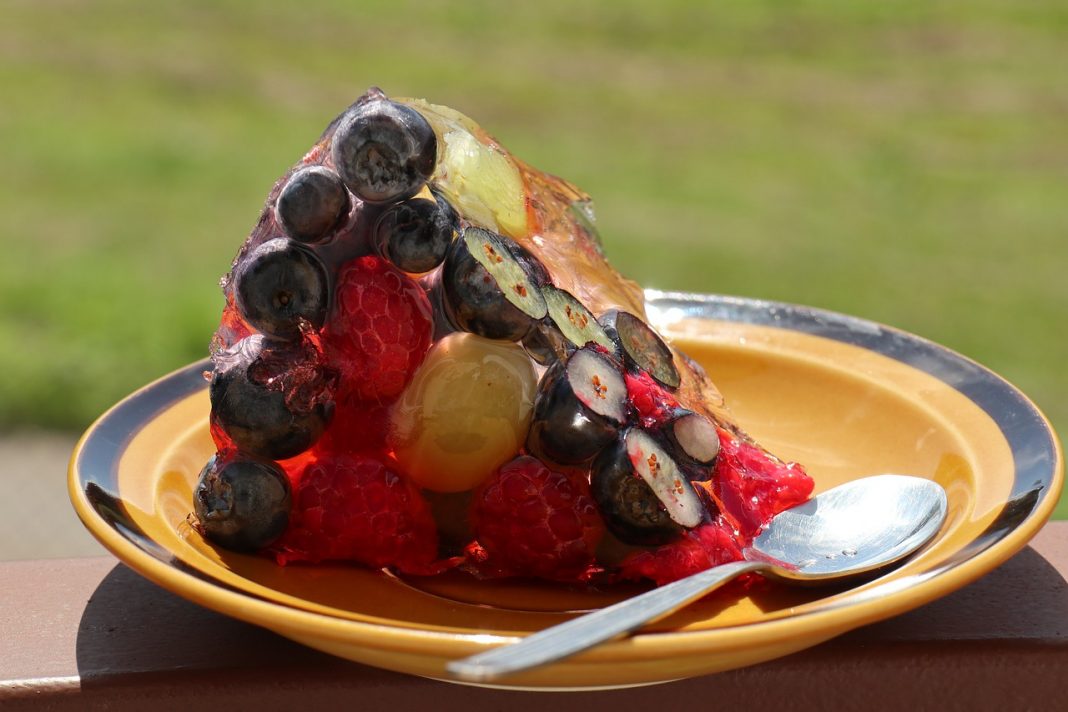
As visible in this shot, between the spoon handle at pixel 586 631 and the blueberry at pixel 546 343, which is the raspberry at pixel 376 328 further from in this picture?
the spoon handle at pixel 586 631

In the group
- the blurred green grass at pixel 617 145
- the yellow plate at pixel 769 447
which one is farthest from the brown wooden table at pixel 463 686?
the blurred green grass at pixel 617 145

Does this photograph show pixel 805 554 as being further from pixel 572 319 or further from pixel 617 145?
pixel 617 145

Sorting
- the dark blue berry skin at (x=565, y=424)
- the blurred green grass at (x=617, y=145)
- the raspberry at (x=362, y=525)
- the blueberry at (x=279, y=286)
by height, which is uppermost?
the blueberry at (x=279, y=286)

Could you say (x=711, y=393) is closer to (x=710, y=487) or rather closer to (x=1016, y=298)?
(x=710, y=487)

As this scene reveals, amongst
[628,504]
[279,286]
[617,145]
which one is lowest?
[617,145]

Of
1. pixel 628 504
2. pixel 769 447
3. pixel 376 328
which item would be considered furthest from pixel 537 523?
pixel 769 447

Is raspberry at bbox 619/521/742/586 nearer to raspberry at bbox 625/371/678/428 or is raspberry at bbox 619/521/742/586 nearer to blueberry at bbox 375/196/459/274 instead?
raspberry at bbox 625/371/678/428
